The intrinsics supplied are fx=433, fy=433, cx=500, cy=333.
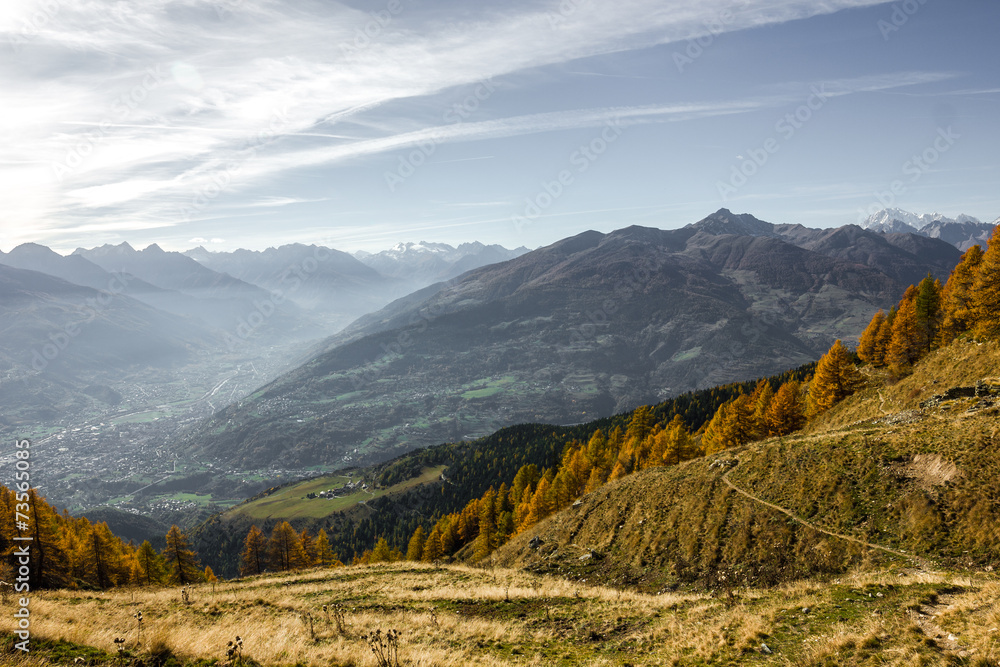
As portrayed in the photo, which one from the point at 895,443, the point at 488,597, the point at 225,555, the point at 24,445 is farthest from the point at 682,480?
the point at 225,555

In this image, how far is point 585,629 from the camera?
1741 centimetres

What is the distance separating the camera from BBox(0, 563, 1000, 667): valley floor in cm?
1120

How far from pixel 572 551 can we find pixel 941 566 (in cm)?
2685

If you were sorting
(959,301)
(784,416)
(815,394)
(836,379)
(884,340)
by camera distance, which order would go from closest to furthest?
(959,301) < (784,416) < (836,379) < (815,394) < (884,340)

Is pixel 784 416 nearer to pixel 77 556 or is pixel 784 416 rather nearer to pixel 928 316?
pixel 928 316

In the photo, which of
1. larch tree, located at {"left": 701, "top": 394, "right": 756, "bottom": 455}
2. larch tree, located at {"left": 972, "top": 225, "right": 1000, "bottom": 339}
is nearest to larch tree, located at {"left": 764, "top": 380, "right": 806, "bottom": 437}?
larch tree, located at {"left": 701, "top": 394, "right": 756, "bottom": 455}

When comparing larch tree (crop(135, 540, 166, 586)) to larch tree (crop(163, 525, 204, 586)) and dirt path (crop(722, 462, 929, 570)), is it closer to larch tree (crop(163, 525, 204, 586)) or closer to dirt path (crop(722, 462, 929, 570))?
larch tree (crop(163, 525, 204, 586))

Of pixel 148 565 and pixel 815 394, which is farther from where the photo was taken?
pixel 815 394

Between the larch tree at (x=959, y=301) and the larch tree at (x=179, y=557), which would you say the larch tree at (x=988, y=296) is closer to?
the larch tree at (x=959, y=301)

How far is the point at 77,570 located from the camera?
5828 centimetres

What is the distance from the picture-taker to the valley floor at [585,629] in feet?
36.7

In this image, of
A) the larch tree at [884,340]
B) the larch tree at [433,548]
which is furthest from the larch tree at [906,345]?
the larch tree at [433,548]

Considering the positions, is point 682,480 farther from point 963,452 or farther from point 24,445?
point 24,445

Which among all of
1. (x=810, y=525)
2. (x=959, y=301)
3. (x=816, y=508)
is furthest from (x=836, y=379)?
(x=810, y=525)
